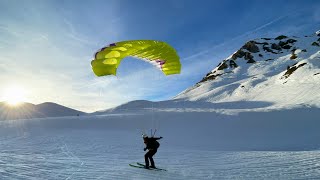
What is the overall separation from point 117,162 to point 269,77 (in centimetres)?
5623

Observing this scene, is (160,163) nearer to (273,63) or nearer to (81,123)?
(81,123)

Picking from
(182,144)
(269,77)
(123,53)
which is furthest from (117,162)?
(269,77)

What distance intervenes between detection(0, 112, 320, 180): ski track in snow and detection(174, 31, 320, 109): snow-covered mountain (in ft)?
63.6

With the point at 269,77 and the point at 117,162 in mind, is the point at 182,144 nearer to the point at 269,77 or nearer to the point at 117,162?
the point at 117,162

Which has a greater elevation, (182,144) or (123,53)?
(123,53)

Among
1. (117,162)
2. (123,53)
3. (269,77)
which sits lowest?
(117,162)

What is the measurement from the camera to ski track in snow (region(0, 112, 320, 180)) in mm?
9766

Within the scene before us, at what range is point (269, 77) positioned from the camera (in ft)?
209

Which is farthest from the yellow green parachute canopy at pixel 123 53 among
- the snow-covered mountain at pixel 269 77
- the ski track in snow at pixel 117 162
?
the snow-covered mountain at pixel 269 77

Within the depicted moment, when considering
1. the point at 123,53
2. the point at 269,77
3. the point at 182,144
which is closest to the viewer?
the point at 123,53

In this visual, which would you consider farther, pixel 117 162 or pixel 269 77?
pixel 269 77

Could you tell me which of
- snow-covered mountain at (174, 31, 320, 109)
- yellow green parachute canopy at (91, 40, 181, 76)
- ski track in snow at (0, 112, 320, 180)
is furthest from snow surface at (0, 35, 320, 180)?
yellow green parachute canopy at (91, 40, 181, 76)

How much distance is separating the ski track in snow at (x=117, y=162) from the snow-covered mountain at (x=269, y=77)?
19383 mm

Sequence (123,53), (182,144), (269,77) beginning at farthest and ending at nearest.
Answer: (269,77)
(182,144)
(123,53)
